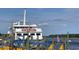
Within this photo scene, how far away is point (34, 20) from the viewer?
2021 mm

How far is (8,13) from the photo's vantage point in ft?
6.64

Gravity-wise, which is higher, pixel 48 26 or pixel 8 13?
pixel 8 13

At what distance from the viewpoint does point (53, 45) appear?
2010 mm
